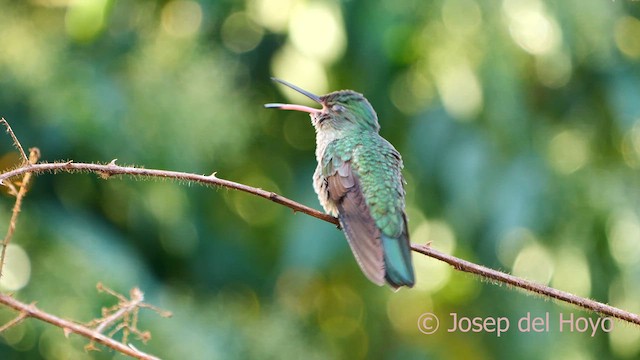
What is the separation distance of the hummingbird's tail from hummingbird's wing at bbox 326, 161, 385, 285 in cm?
2

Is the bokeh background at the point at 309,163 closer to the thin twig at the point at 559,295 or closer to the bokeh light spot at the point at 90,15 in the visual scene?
the bokeh light spot at the point at 90,15

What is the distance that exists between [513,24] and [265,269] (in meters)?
2.97

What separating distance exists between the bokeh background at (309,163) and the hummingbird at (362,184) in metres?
1.29

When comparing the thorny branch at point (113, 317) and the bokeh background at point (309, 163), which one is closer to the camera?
the thorny branch at point (113, 317)

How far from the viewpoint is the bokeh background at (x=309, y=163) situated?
556 centimetres

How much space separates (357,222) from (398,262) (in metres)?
0.49

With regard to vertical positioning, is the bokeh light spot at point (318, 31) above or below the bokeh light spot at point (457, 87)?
above

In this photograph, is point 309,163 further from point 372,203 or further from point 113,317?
point 113,317

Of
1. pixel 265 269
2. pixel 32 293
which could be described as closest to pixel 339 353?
pixel 265 269

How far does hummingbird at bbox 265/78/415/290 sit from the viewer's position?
2.73 metres

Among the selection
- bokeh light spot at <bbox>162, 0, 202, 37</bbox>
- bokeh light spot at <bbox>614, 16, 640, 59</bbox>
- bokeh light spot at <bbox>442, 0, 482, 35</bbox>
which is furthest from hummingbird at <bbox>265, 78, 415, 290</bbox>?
bokeh light spot at <bbox>162, 0, 202, 37</bbox>

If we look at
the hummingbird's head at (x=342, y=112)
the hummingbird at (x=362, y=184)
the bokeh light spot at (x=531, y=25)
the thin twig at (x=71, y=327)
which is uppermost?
the bokeh light spot at (x=531, y=25)

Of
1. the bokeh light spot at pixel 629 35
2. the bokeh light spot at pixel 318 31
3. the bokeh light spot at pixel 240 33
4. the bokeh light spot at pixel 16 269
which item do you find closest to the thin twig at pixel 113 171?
the bokeh light spot at pixel 318 31

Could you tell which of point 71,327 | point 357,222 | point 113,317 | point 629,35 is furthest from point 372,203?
point 629,35
